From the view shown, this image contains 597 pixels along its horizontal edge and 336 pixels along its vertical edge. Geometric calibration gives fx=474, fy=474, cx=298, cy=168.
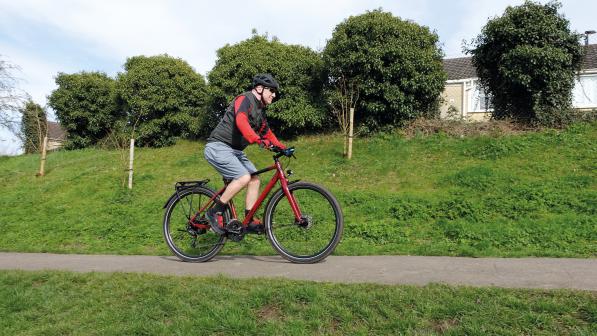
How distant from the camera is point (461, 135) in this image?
12.5m

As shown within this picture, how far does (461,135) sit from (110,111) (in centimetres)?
1652

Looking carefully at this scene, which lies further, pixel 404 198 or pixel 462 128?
pixel 462 128

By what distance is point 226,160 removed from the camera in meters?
5.25

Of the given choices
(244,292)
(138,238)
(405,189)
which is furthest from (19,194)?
(244,292)

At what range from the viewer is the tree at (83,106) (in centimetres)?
2219

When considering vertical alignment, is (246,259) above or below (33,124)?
below

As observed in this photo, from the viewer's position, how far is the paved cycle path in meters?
3.89

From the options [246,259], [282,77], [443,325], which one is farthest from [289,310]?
[282,77]

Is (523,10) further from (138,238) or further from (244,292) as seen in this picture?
(244,292)

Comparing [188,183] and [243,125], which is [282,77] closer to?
[188,183]

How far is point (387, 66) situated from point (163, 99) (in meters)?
9.00

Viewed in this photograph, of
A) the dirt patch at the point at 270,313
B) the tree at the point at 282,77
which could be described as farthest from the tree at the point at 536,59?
the dirt patch at the point at 270,313

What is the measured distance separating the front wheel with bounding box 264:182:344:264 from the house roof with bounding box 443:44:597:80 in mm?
18658

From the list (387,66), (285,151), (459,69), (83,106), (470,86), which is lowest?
(285,151)
